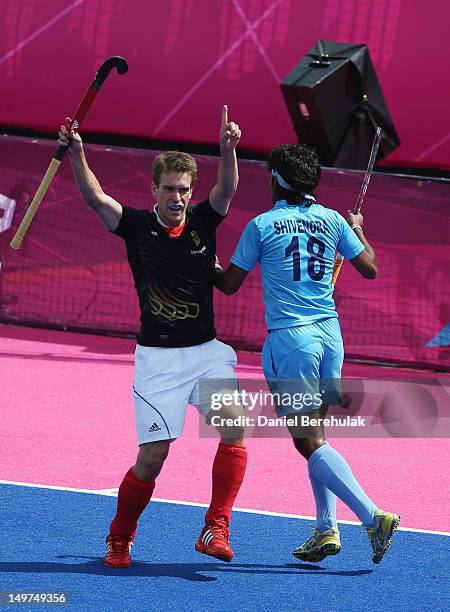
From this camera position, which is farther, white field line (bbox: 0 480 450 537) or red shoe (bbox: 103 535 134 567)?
white field line (bbox: 0 480 450 537)

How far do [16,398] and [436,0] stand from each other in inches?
259

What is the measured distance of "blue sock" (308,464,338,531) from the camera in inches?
255

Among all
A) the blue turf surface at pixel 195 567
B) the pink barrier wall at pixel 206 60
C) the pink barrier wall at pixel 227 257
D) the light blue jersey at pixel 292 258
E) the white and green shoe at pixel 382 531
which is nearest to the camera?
the blue turf surface at pixel 195 567

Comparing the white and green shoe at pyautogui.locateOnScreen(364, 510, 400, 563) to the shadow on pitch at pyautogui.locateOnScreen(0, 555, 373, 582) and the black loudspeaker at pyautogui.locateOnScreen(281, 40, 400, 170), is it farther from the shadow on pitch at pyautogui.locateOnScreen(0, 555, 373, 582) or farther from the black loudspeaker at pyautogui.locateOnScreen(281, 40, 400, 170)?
the black loudspeaker at pyautogui.locateOnScreen(281, 40, 400, 170)

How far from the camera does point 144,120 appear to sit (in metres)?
15.0

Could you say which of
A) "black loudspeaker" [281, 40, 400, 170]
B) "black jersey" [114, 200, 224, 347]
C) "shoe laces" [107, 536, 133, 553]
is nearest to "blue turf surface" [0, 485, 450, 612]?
"shoe laces" [107, 536, 133, 553]

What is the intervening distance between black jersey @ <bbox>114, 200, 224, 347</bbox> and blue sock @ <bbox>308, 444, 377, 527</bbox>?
2.75ft

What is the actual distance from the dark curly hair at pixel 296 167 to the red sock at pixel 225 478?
135 centimetres

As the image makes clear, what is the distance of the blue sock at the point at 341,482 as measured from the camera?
6.18 metres

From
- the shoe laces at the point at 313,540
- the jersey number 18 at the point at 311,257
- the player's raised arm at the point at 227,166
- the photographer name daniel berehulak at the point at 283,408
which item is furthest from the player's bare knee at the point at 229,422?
the player's raised arm at the point at 227,166

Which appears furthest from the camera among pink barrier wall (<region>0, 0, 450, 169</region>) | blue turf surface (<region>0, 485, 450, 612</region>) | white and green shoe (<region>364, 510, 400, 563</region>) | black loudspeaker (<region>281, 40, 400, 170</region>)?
pink barrier wall (<region>0, 0, 450, 169</region>)

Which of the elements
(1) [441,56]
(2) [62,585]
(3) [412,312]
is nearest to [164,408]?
(2) [62,585]

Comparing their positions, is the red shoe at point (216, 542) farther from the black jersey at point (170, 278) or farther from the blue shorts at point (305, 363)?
the black jersey at point (170, 278)

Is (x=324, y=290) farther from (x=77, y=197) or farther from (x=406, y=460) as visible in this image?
(x=77, y=197)
